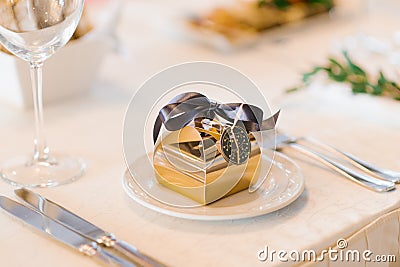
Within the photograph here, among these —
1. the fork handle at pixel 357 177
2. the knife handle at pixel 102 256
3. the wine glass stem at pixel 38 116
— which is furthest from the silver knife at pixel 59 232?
the fork handle at pixel 357 177

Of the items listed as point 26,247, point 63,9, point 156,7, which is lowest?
point 156,7

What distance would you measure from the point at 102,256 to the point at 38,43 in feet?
0.99

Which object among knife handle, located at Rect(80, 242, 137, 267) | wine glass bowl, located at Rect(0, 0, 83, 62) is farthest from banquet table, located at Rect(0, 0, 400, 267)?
wine glass bowl, located at Rect(0, 0, 83, 62)

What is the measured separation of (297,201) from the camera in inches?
33.6

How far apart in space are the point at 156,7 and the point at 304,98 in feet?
2.49

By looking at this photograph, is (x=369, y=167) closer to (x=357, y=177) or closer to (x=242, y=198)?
(x=357, y=177)

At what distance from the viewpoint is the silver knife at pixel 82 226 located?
728 mm

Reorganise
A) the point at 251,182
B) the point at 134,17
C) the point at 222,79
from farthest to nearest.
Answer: the point at 134,17 → the point at 222,79 → the point at 251,182

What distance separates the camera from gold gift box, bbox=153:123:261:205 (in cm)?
80

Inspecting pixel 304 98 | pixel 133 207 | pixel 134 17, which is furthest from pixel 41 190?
pixel 134 17

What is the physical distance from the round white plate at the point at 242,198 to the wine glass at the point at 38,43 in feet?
0.41

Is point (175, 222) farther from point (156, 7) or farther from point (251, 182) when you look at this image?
point (156, 7)

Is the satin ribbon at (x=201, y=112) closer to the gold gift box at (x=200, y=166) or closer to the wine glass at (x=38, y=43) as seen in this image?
the gold gift box at (x=200, y=166)

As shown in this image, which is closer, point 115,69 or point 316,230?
point 316,230
